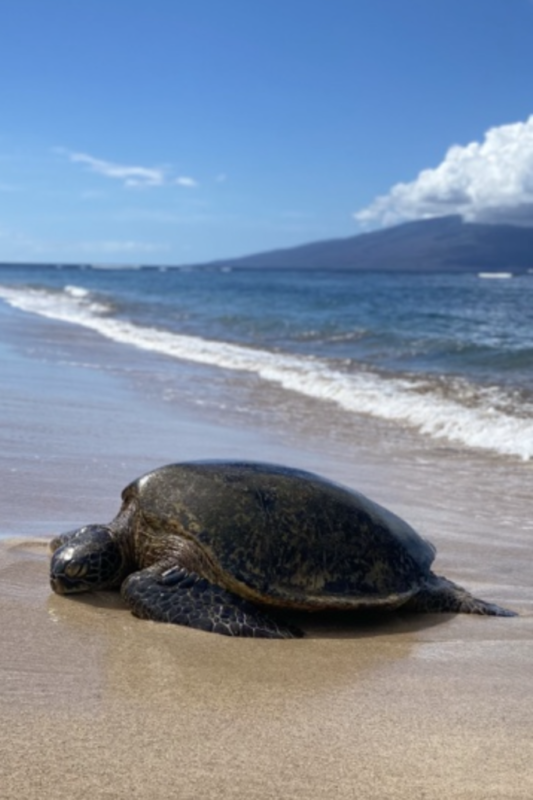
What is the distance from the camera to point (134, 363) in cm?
1688

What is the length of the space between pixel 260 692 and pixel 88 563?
130cm

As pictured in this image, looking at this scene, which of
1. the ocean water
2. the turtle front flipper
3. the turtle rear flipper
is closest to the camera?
the turtle front flipper

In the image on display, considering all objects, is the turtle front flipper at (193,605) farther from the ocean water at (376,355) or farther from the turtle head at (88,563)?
the ocean water at (376,355)

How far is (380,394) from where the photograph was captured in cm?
1313

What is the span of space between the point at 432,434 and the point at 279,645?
22.3 ft

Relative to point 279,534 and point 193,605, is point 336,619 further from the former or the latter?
point 193,605

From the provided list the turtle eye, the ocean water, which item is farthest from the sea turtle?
the ocean water

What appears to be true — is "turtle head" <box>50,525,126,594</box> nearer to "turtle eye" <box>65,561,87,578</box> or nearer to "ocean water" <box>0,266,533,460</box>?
"turtle eye" <box>65,561,87,578</box>

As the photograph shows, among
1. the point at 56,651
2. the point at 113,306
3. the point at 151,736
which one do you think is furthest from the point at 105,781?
the point at 113,306

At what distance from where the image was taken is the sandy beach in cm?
268

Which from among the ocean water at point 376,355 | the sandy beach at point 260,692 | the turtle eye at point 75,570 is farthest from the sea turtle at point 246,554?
the ocean water at point 376,355

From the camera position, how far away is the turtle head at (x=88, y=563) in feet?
14.2

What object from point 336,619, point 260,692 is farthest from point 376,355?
point 260,692

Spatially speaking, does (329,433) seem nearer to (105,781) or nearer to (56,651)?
(56,651)
